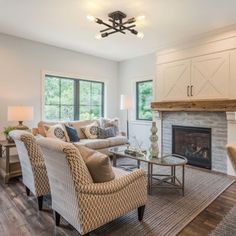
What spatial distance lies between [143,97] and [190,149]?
204 cm

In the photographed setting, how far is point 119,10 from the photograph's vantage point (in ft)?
10.1

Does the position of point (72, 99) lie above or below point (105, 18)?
below

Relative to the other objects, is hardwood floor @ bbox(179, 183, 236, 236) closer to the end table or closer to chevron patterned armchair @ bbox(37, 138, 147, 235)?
chevron patterned armchair @ bbox(37, 138, 147, 235)

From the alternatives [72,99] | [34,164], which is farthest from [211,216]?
[72,99]

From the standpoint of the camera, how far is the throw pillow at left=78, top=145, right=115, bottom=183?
69.2 inches

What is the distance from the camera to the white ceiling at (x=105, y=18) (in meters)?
2.91

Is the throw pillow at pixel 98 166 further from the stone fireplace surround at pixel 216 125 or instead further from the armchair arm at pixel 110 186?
the stone fireplace surround at pixel 216 125

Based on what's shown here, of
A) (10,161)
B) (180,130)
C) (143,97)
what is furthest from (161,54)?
(10,161)

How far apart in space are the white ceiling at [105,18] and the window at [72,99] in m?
0.98

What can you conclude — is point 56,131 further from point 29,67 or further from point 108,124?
point 29,67

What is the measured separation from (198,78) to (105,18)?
2.23 metres

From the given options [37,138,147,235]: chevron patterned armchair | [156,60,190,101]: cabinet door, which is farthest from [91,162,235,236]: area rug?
[156,60,190,101]: cabinet door

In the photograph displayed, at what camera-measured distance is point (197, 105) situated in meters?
4.07

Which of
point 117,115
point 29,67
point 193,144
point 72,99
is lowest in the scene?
point 193,144
